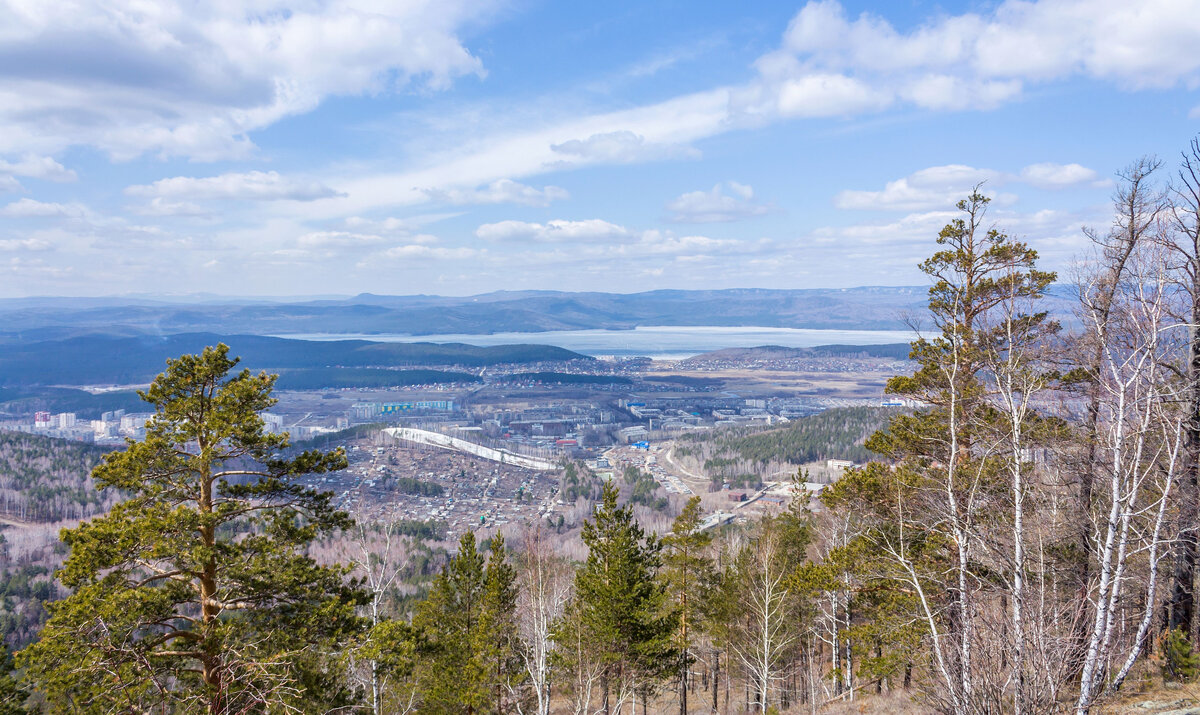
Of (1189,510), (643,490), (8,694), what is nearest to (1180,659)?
(1189,510)

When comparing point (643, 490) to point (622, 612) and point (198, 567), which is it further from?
point (198, 567)

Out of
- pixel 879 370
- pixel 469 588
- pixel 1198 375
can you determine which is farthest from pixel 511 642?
pixel 879 370

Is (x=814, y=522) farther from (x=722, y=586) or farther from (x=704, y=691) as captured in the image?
(x=704, y=691)

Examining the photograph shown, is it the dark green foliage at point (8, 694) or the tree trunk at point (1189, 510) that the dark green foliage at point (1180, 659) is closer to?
the tree trunk at point (1189, 510)

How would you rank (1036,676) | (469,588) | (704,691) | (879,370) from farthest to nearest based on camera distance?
(879,370) < (704,691) < (469,588) < (1036,676)

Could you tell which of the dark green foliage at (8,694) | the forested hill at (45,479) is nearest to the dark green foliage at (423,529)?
the forested hill at (45,479)

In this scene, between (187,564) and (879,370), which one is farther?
(879,370)

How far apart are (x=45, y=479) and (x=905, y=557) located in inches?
3804

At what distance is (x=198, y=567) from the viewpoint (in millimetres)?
8422

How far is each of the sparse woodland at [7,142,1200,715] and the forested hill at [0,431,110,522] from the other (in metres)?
75.7

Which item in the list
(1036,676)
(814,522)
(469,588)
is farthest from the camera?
(814,522)

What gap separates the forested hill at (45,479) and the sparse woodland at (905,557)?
75711 millimetres

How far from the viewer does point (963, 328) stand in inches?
485

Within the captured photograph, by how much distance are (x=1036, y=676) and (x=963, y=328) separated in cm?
809
